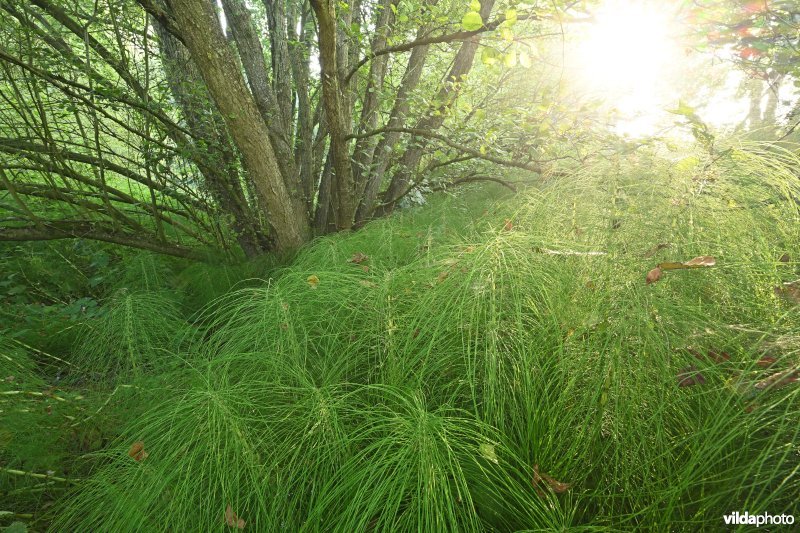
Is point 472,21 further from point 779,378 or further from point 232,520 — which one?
point 232,520

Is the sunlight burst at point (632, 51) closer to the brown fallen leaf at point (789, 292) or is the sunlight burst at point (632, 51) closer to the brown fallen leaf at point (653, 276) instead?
the brown fallen leaf at point (789, 292)

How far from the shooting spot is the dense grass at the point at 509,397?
919 millimetres

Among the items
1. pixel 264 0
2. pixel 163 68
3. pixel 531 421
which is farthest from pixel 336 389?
pixel 264 0

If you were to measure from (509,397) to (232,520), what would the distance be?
32.3 inches

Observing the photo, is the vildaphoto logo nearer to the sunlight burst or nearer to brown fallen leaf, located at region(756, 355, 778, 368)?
brown fallen leaf, located at region(756, 355, 778, 368)

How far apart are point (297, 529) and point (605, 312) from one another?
3.38ft

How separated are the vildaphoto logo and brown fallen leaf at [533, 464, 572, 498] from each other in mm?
308

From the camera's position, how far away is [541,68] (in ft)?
15.6

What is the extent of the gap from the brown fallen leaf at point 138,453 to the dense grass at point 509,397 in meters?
0.02

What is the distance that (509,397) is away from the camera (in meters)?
1.20

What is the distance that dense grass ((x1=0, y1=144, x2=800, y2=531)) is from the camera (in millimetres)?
919

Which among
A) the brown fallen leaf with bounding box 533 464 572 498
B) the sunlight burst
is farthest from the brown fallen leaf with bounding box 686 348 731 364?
the sunlight burst

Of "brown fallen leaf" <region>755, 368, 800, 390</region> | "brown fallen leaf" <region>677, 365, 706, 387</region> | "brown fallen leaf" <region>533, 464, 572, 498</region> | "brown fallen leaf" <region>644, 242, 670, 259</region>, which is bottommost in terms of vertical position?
"brown fallen leaf" <region>533, 464, 572, 498</region>

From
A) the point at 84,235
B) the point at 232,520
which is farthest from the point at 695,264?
the point at 84,235
